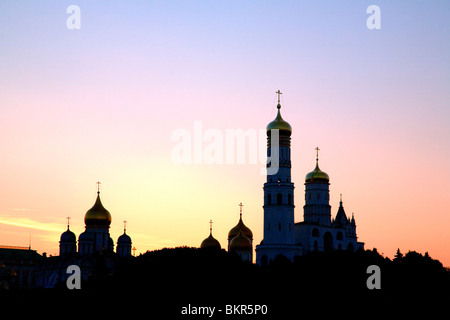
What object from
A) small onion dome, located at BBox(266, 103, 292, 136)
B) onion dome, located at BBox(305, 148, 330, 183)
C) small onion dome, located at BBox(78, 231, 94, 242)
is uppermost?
small onion dome, located at BBox(266, 103, 292, 136)

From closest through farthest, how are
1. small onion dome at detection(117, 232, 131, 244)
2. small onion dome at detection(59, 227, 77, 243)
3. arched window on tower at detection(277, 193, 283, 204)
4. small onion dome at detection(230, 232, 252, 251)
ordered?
arched window on tower at detection(277, 193, 283, 204), small onion dome at detection(230, 232, 252, 251), small onion dome at detection(117, 232, 131, 244), small onion dome at detection(59, 227, 77, 243)

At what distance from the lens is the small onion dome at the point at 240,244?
11269 cm

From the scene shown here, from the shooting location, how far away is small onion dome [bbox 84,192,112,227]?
12419cm

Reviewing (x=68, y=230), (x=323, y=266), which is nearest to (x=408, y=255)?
(x=323, y=266)

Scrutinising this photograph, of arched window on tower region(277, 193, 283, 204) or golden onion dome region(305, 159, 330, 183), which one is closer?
arched window on tower region(277, 193, 283, 204)

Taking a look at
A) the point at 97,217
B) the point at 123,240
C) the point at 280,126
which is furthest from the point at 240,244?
the point at 123,240

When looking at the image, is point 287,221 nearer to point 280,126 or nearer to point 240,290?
point 280,126

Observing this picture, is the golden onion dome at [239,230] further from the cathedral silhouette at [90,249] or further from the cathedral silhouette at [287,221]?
the cathedral silhouette at [90,249]

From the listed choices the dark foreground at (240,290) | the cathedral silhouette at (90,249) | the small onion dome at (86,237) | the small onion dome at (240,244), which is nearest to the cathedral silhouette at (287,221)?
the small onion dome at (240,244)

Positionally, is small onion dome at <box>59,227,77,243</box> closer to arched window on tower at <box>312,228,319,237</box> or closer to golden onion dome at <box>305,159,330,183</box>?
golden onion dome at <box>305,159,330,183</box>

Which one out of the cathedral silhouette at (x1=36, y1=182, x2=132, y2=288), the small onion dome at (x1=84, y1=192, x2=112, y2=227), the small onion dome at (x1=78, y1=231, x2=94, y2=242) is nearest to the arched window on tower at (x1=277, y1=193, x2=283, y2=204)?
the cathedral silhouette at (x1=36, y1=182, x2=132, y2=288)

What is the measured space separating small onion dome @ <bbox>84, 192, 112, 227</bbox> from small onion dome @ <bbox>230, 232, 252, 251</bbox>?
2129 cm

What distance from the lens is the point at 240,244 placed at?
113062mm
